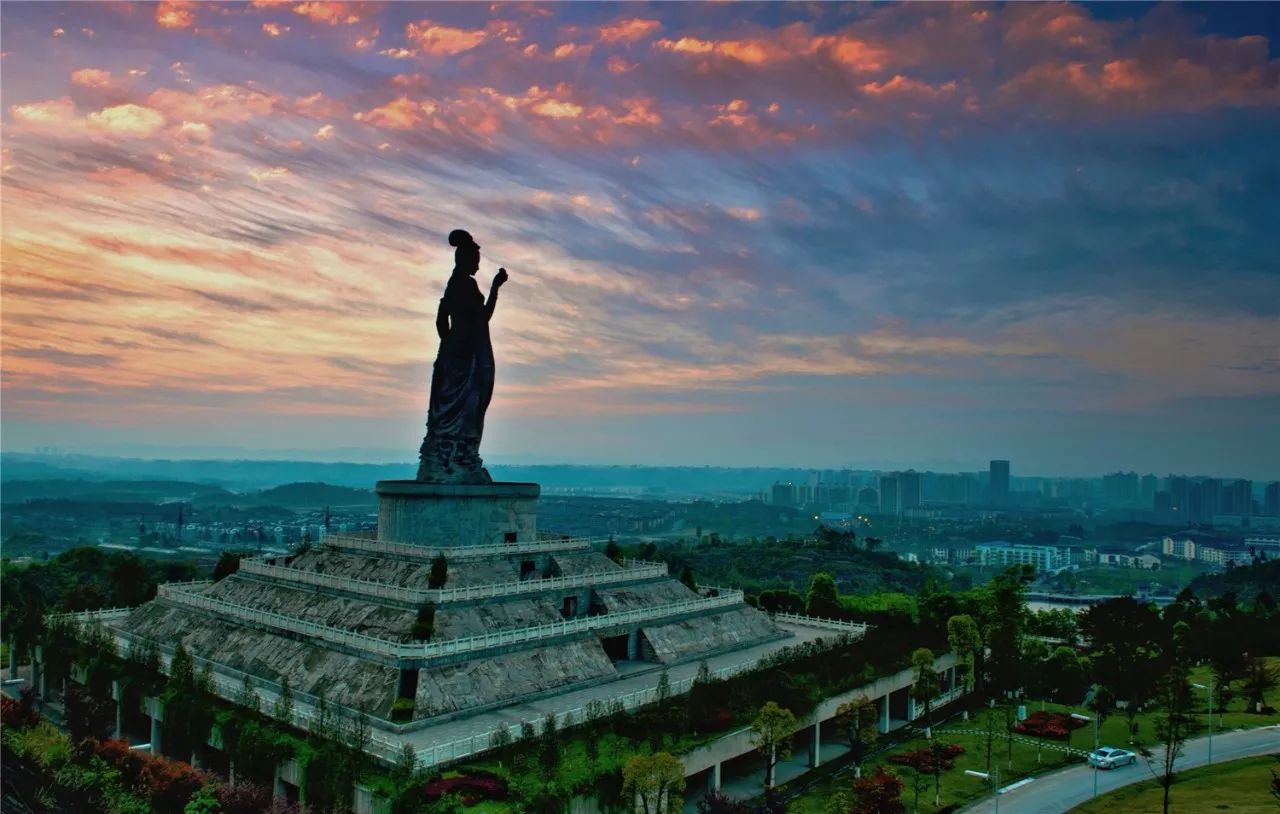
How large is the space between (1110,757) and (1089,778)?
2.02 metres

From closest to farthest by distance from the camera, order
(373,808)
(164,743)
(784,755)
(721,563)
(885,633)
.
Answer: (373,808) → (784,755) → (164,743) → (885,633) → (721,563)

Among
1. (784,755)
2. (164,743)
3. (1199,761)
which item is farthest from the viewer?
(1199,761)

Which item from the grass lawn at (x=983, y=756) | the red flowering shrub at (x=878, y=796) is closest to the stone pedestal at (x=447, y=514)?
the grass lawn at (x=983, y=756)

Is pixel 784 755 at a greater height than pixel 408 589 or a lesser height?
lesser

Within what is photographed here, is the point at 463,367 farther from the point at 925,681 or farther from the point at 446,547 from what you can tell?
the point at 925,681

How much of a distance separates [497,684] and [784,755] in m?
10.8

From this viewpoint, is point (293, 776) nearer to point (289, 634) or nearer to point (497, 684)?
point (497, 684)

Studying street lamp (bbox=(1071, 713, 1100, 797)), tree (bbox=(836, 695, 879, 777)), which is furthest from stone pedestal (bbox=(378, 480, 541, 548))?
street lamp (bbox=(1071, 713, 1100, 797))

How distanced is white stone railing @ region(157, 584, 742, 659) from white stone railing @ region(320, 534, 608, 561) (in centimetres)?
516

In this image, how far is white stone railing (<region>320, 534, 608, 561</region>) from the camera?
40.8 m

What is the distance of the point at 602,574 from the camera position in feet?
148

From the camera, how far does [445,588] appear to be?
37.3m

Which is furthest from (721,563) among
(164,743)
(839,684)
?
(164,743)

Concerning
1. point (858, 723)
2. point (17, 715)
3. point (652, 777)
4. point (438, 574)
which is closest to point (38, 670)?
point (17, 715)
